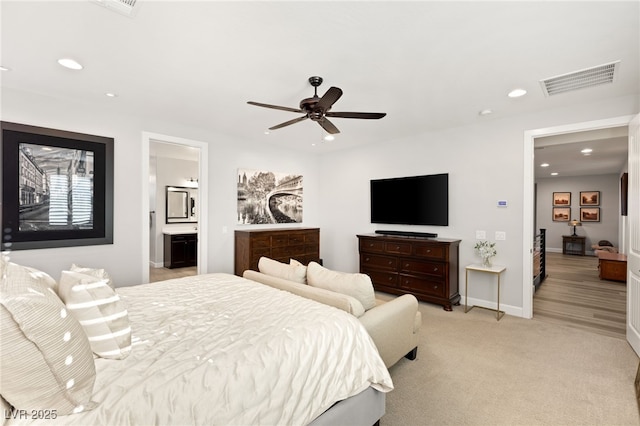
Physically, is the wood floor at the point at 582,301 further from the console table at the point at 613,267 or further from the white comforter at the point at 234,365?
the white comforter at the point at 234,365

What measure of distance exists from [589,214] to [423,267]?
8.62 meters

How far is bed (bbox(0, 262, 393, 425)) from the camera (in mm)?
1166

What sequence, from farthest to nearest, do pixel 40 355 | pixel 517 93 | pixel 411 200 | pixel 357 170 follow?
pixel 357 170 → pixel 411 200 → pixel 517 93 → pixel 40 355

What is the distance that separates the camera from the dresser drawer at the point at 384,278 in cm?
474

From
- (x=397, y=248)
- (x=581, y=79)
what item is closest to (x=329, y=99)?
(x=581, y=79)

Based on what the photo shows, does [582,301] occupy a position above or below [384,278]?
below

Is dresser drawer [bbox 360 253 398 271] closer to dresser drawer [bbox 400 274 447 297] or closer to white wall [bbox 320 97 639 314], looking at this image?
dresser drawer [bbox 400 274 447 297]

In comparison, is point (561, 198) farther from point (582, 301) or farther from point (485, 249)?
point (485, 249)

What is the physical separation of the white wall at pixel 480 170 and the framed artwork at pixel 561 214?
26.1 ft

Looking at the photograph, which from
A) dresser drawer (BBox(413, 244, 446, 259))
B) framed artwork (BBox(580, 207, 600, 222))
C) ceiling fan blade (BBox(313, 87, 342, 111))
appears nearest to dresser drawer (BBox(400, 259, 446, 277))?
dresser drawer (BBox(413, 244, 446, 259))

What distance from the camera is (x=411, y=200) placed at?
16.5 feet

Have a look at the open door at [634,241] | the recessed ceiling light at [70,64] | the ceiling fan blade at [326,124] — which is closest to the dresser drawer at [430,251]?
the open door at [634,241]

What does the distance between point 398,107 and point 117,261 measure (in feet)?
13.3

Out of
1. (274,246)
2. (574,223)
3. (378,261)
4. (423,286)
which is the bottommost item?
(423,286)
